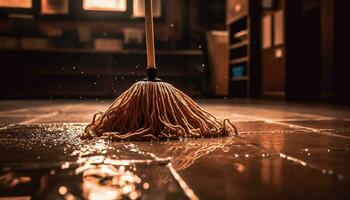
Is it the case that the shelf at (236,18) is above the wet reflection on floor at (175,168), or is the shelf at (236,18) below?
above

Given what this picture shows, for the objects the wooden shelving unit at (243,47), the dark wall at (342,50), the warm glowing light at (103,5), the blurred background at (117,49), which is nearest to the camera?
the dark wall at (342,50)

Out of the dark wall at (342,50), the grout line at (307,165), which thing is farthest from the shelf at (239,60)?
the grout line at (307,165)

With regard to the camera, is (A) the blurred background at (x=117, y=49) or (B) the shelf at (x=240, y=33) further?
(A) the blurred background at (x=117, y=49)

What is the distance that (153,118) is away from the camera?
115cm

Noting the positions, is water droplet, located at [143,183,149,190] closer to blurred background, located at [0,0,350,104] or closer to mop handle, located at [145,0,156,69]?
mop handle, located at [145,0,156,69]

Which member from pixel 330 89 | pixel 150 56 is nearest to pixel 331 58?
pixel 330 89

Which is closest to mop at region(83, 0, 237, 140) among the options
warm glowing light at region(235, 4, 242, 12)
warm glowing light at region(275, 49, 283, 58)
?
warm glowing light at region(275, 49, 283, 58)

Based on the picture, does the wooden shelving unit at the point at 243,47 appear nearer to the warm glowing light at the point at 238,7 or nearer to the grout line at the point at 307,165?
the warm glowing light at the point at 238,7

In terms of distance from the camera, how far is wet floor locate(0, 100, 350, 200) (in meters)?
0.53

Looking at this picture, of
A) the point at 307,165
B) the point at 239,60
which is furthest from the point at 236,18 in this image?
the point at 307,165

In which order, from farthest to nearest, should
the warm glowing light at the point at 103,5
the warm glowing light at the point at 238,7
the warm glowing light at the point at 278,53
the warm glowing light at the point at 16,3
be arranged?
the warm glowing light at the point at 103,5, the warm glowing light at the point at 16,3, the warm glowing light at the point at 238,7, the warm glowing light at the point at 278,53

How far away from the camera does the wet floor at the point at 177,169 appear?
53 centimetres

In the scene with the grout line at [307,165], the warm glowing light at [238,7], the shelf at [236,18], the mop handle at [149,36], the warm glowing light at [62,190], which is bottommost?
the grout line at [307,165]

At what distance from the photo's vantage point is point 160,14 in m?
6.72
